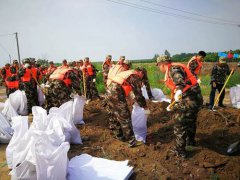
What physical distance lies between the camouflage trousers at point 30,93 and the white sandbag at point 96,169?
16.5ft

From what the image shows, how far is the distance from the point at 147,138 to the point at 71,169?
193cm

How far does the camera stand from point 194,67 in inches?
275

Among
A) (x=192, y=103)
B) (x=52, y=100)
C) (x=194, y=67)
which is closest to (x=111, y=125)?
(x=192, y=103)

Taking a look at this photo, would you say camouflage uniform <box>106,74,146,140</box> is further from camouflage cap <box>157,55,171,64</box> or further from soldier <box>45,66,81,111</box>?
soldier <box>45,66,81,111</box>

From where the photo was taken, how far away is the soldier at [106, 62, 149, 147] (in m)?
4.59

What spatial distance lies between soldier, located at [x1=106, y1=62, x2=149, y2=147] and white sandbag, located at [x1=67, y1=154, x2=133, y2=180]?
89 cm

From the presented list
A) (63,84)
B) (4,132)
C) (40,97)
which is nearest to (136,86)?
(63,84)

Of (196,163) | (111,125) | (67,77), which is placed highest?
(67,77)

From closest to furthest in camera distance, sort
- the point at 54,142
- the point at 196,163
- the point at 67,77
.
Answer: the point at 54,142, the point at 196,163, the point at 67,77

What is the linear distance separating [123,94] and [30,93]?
483 cm

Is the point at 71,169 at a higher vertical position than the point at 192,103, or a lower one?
lower

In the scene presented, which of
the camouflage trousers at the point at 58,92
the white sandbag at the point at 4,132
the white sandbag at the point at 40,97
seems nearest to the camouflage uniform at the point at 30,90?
the white sandbag at the point at 40,97

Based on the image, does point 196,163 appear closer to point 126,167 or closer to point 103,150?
point 126,167

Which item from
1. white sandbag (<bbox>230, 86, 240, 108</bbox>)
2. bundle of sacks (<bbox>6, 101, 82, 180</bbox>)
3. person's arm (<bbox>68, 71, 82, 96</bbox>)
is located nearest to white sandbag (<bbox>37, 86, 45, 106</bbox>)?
person's arm (<bbox>68, 71, 82, 96</bbox>)
